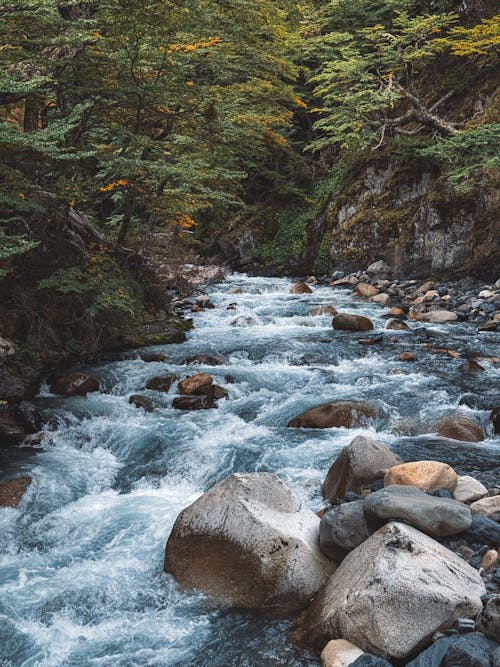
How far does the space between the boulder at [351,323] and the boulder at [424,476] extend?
7391 millimetres

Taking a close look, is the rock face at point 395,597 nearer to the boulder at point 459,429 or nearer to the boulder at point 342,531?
the boulder at point 342,531

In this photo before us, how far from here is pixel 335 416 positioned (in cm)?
769

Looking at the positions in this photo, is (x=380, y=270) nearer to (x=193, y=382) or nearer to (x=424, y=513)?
(x=193, y=382)

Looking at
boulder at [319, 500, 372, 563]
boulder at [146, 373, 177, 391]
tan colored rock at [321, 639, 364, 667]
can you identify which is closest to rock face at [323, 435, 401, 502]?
boulder at [319, 500, 372, 563]

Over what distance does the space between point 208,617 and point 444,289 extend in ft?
41.2

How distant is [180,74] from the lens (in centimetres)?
1038

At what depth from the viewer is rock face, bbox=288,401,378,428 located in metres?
7.65

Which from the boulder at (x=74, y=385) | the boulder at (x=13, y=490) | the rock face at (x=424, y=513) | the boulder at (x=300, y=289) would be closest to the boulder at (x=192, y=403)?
the boulder at (x=74, y=385)

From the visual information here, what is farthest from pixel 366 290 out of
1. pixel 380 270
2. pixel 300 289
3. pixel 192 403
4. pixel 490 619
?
pixel 490 619

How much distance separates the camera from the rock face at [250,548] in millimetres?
4375

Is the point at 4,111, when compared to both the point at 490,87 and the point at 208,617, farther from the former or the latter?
the point at 490,87

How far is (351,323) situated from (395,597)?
930cm

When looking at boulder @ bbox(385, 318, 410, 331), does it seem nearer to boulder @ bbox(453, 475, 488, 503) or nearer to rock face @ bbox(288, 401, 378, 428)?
rock face @ bbox(288, 401, 378, 428)

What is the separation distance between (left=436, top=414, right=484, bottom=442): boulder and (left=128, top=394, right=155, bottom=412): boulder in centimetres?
412
